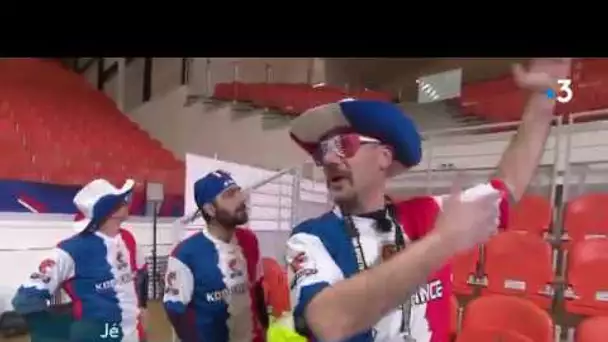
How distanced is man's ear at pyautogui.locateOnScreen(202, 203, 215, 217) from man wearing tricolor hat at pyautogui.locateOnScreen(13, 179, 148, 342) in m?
0.14

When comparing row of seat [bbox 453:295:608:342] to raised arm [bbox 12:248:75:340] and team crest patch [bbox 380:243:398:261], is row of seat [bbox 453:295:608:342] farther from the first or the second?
raised arm [bbox 12:248:75:340]

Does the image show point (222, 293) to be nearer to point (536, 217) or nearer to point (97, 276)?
point (97, 276)

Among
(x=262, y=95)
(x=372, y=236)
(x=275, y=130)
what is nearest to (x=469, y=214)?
(x=372, y=236)

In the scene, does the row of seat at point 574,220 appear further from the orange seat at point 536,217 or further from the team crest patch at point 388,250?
the team crest patch at point 388,250

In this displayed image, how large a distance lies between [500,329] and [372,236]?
45cm

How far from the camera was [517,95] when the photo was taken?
923mm

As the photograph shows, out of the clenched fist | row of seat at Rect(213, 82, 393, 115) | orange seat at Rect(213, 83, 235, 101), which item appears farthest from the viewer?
orange seat at Rect(213, 83, 235, 101)

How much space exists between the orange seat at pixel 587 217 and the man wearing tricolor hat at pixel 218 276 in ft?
2.33

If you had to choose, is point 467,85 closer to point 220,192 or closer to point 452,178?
point 452,178

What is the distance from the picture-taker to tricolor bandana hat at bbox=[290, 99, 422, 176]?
74cm

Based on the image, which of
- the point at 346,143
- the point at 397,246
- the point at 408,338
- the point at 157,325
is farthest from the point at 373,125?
the point at 157,325

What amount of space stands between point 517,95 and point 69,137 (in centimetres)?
89

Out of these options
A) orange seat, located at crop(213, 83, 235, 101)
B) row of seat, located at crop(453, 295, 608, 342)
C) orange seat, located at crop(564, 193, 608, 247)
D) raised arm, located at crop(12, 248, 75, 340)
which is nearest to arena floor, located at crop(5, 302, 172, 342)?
raised arm, located at crop(12, 248, 75, 340)
